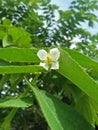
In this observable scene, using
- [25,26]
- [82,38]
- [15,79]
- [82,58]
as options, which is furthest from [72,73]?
[82,38]

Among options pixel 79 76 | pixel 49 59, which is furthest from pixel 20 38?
pixel 79 76

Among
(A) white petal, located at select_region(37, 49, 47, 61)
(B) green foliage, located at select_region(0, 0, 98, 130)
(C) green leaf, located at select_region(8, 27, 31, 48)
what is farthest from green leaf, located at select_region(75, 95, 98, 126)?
(C) green leaf, located at select_region(8, 27, 31, 48)

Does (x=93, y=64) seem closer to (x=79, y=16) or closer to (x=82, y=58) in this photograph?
(x=82, y=58)

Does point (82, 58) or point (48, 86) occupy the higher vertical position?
point (82, 58)

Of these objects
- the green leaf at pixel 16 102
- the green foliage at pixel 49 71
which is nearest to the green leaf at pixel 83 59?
the green foliage at pixel 49 71

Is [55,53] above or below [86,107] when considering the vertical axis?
above

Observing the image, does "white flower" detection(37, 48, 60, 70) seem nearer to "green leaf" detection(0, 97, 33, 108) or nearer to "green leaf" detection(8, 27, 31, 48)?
"green leaf" detection(0, 97, 33, 108)

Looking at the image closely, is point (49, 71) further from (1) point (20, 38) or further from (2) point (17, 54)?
(1) point (20, 38)
